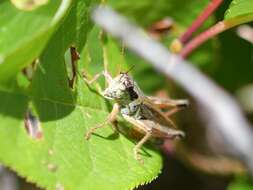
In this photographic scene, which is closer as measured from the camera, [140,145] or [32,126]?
[32,126]

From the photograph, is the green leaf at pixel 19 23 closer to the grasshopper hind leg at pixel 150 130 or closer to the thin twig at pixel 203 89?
the grasshopper hind leg at pixel 150 130

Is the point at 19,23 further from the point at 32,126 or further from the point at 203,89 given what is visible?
the point at 203,89

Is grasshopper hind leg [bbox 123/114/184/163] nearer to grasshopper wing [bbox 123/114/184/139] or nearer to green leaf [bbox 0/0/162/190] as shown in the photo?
grasshopper wing [bbox 123/114/184/139]

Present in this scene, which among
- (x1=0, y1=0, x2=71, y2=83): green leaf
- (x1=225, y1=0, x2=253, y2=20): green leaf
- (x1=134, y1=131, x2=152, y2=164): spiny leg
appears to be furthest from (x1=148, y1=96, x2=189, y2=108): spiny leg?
(x1=0, y1=0, x2=71, y2=83): green leaf

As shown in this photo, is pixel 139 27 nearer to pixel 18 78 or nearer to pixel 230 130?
pixel 230 130

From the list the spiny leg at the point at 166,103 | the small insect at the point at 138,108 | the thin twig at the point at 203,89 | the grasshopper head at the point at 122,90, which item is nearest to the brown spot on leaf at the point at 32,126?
the small insect at the point at 138,108

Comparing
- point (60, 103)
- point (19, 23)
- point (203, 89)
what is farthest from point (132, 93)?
point (203, 89)

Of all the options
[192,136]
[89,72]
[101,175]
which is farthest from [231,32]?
[101,175]

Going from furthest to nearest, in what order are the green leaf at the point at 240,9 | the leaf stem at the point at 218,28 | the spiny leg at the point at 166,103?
the spiny leg at the point at 166,103
the leaf stem at the point at 218,28
the green leaf at the point at 240,9
